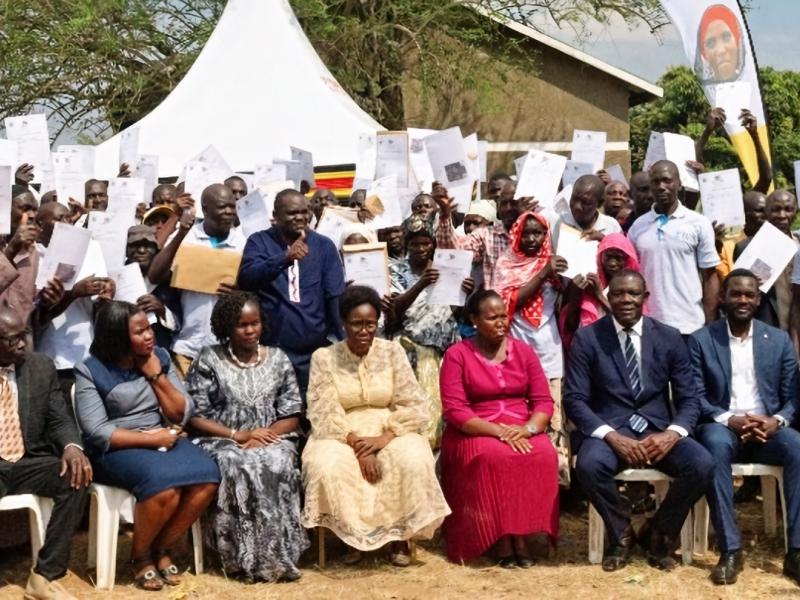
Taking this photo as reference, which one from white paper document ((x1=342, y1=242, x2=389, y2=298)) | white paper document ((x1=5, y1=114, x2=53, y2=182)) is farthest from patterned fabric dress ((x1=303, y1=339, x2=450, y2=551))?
white paper document ((x1=5, y1=114, x2=53, y2=182))

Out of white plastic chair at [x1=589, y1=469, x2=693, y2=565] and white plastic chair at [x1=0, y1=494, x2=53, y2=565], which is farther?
white plastic chair at [x1=589, y1=469, x2=693, y2=565]

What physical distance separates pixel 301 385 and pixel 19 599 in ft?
6.24

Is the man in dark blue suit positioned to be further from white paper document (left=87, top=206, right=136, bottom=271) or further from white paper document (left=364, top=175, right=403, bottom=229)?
white paper document (left=87, top=206, right=136, bottom=271)

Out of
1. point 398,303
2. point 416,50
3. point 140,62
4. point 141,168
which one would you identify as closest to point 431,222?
point 398,303

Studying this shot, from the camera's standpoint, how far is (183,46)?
1661cm

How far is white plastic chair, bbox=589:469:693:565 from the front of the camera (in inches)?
246

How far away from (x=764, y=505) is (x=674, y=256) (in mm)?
1524

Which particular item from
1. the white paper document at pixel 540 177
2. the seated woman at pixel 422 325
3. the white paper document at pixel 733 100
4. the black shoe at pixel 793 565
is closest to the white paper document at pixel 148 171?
the seated woman at pixel 422 325

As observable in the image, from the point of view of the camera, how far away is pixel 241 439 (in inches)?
248

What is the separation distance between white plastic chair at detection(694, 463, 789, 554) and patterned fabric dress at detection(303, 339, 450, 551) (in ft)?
4.73

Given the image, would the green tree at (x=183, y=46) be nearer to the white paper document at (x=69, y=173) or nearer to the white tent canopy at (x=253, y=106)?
the white tent canopy at (x=253, y=106)

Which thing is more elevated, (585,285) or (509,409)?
(585,285)

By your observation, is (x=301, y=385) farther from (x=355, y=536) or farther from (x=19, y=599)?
(x=19, y=599)

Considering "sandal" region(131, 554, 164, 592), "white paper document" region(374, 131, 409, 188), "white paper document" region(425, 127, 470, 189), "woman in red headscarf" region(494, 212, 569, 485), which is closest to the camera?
"sandal" region(131, 554, 164, 592)
